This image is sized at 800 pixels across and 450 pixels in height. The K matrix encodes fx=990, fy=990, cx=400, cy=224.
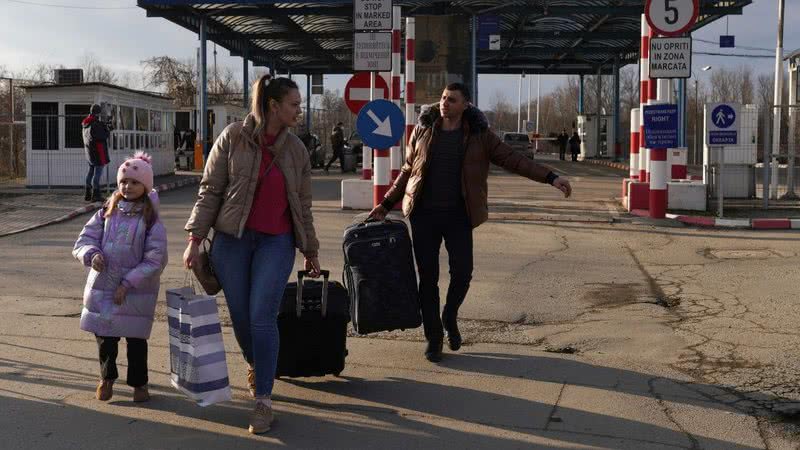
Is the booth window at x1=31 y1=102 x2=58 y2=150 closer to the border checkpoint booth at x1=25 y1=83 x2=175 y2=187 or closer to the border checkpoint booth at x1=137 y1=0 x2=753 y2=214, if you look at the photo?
the border checkpoint booth at x1=25 y1=83 x2=175 y2=187

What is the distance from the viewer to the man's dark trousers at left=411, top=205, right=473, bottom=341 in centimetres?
659

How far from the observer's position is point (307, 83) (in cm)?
5031

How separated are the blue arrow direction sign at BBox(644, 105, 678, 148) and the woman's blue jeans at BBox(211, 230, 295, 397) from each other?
10669mm

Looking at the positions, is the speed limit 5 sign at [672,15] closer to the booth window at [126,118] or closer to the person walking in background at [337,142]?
the booth window at [126,118]

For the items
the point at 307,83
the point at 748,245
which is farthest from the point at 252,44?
the point at 748,245

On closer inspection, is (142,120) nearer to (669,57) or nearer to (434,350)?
(669,57)

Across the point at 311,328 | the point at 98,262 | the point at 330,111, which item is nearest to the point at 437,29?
the point at 311,328

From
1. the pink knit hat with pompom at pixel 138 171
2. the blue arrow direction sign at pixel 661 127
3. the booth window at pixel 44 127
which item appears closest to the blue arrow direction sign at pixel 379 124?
the blue arrow direction sign at pixel 661 127

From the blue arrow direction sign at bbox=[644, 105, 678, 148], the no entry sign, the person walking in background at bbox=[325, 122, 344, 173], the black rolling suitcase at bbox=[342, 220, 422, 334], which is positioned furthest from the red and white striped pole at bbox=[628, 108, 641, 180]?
the person walking in background at bbox=[325, 122, 344, 173]

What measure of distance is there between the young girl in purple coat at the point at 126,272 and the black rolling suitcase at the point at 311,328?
0.78 m

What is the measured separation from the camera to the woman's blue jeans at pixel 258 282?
16.8 feet

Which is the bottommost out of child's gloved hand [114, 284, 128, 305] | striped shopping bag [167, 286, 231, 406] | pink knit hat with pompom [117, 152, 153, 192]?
striped shopping bag [167, 286, 231, 406]

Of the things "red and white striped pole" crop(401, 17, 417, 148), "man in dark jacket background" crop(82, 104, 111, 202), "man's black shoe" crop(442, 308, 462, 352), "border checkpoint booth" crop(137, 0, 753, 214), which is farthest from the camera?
"border checkpoint booth" crop(137, 0, 753, 214)

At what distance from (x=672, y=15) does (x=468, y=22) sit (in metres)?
17.2
